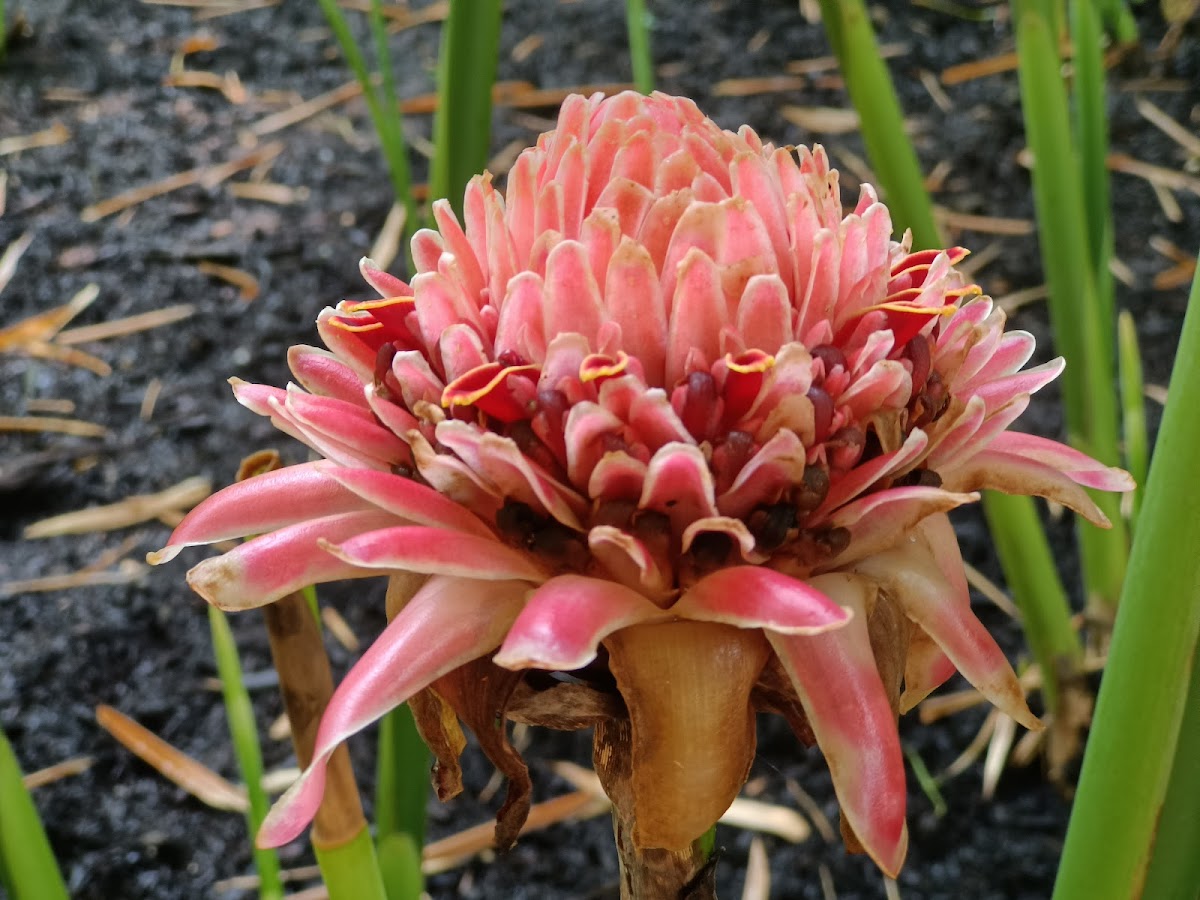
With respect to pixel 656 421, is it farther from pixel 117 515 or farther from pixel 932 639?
pixel 117 515

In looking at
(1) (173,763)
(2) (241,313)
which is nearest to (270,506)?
(1) (173,763)

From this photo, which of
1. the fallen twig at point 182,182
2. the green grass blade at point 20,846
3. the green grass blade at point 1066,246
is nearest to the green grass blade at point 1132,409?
the green grass blade at point 1066,246

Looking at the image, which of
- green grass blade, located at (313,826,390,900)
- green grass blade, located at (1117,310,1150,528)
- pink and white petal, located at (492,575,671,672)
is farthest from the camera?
green grass blade, located at (1117,310,1150,528)

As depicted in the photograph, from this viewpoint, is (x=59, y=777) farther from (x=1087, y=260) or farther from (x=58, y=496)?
(x=1087, y=260)

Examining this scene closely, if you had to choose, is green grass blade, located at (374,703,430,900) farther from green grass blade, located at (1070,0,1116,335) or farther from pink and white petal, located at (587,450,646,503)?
green grass blade, located at (1070,0,1116,335)

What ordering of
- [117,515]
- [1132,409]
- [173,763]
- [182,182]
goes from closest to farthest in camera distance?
[1132,409]
[173,763]
[117,515]
[182,182]

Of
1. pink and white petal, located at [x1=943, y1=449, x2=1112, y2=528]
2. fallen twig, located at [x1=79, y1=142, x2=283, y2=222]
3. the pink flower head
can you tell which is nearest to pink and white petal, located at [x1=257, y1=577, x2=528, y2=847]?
the pink flower head
